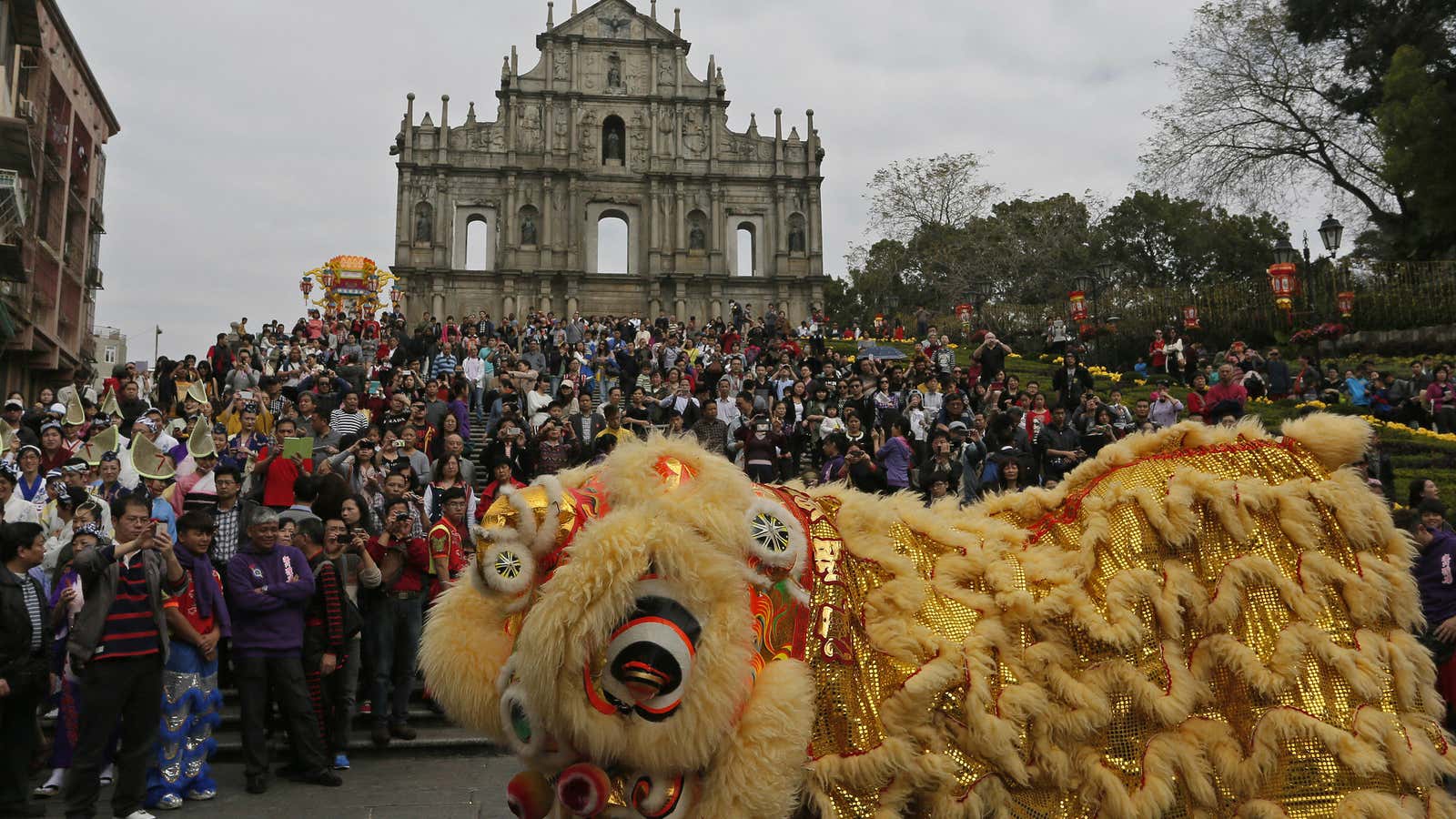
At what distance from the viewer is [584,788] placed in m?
2.79

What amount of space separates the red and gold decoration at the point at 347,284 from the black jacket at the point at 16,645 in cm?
3853

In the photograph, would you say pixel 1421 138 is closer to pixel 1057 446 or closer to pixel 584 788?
pixel 1057 446

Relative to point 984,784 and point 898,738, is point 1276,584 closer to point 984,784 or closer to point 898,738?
point 984,784

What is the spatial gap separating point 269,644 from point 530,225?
1695 inches

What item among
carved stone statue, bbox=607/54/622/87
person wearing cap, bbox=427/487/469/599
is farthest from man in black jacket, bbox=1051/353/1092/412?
carved stone statue, bbox=607/54/622/87

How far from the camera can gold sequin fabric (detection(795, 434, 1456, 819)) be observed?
3.03 m

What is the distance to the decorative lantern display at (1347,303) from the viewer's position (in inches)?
963

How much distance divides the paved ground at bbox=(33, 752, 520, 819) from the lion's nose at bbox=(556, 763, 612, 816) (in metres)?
3.28

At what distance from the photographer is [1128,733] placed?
10.5 ft

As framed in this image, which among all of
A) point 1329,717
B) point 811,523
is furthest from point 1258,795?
point 811,523

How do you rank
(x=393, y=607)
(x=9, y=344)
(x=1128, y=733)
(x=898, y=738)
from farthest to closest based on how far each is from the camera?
(x=9, y=344) < (x=393, y=607) < (x=1128, y=733) < (x=898, y=738)

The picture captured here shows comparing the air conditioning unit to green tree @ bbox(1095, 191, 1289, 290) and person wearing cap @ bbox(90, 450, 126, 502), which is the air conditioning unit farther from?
green tree @ bbox(1095, 191, 1289, 290)

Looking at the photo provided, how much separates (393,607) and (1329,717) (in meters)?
6.19

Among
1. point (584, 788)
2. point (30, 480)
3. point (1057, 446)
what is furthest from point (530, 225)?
point (584, 788)
